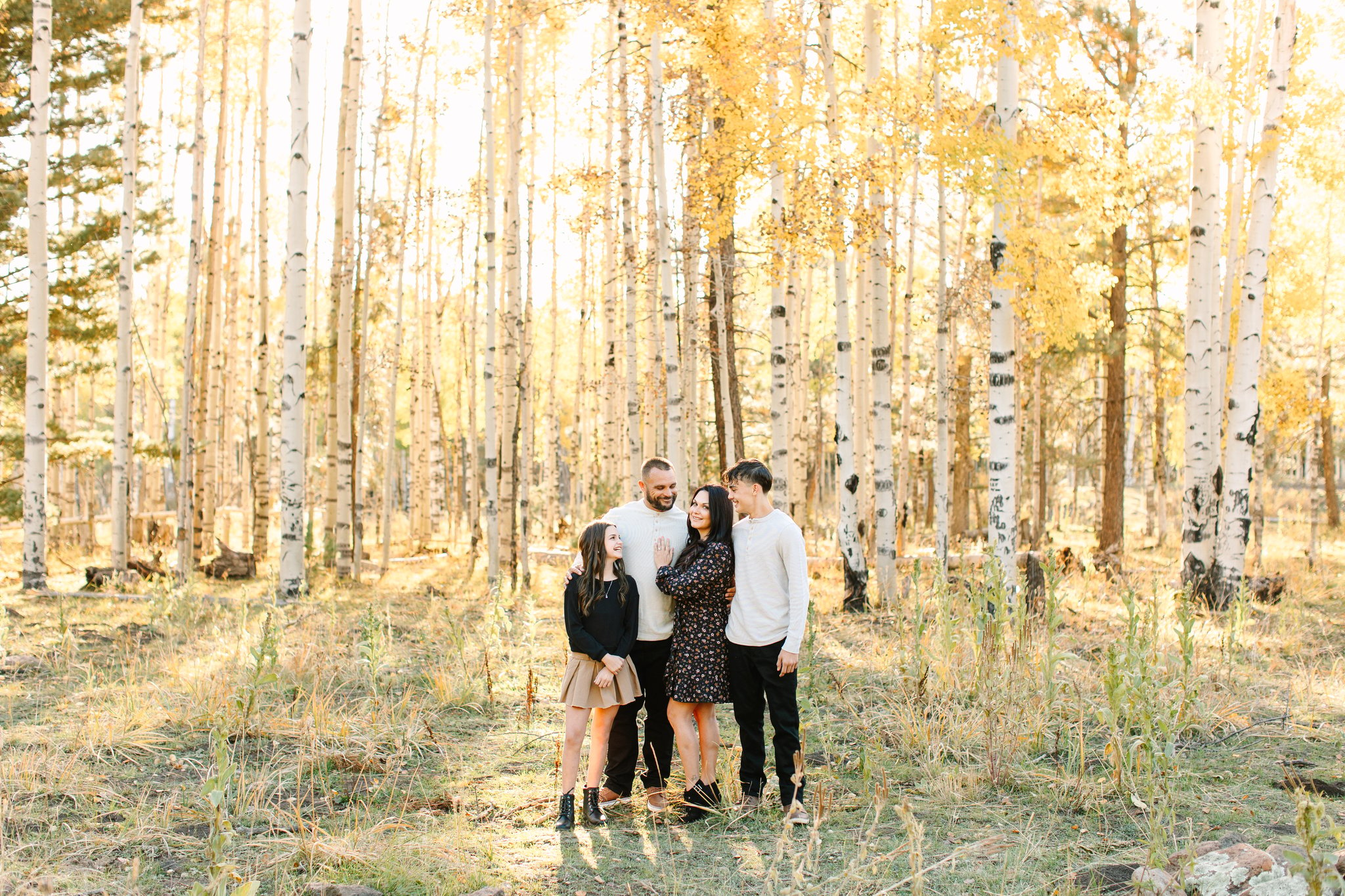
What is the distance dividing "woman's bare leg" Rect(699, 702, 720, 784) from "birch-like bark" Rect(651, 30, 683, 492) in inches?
206

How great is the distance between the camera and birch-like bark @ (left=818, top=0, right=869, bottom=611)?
30.1 ft

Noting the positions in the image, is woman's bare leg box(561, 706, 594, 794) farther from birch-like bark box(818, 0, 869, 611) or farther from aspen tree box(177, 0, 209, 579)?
aspen tree box(177, 0, 209, 579)

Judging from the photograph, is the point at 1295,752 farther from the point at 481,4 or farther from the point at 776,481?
the point at 481,4

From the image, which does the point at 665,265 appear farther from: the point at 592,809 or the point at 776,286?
the point at 592,809

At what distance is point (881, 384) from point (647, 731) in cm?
589

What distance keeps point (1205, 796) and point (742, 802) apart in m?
2.14

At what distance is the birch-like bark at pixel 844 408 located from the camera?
9164mm

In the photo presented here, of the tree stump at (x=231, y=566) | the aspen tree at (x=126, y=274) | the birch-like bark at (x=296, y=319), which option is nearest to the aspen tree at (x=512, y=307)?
the birch-like bark at (x=296, y=319)

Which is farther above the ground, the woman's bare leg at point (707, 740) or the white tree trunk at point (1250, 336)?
the white tree trunk at point (1250, 336)

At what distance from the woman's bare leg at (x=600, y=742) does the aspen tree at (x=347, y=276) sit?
808 cm

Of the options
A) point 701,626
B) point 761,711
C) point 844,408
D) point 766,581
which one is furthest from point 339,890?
point 844,408

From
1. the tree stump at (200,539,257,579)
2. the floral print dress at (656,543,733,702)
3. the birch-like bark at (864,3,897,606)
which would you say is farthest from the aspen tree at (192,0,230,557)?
the floral print dress at (656,543,733,702)

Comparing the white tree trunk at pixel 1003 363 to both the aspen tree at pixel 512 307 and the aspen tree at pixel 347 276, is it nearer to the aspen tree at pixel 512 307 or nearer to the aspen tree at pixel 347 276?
the aspen tree at pixel 512 307

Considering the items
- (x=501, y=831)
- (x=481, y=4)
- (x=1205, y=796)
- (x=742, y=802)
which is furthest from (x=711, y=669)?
(x=481, y=4)
